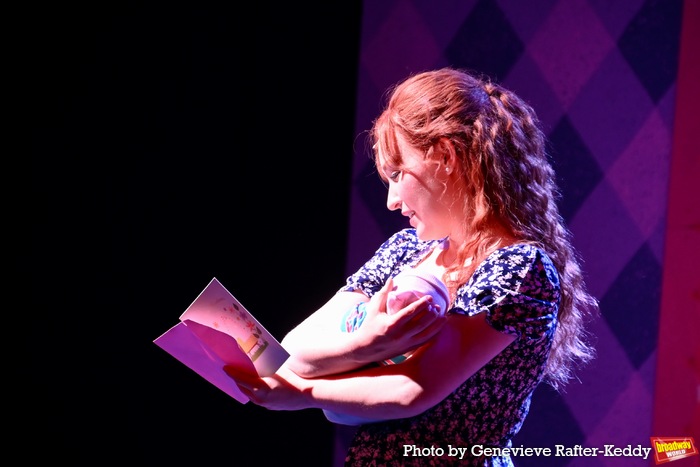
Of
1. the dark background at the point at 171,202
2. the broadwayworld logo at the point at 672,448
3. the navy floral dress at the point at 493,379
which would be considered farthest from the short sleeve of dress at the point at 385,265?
the broadwayworld logo at the point at 672,448

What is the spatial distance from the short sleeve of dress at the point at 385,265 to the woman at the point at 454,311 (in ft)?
0.15

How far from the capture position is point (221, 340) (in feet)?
4.68

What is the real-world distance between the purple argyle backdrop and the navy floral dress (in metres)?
1.07

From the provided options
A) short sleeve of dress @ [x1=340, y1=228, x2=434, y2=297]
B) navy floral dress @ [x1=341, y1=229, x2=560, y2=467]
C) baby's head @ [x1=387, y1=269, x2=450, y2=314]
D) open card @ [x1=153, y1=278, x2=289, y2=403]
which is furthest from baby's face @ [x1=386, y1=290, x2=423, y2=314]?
short sleeve of dress @ [x1=340, y1=228, x2=434, y2=297]

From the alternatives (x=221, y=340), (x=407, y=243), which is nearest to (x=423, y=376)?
(x=221, y=340)

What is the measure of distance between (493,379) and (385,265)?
1.45 feet

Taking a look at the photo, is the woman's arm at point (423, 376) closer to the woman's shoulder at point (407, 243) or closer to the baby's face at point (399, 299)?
the baby's face at point (399, 299)

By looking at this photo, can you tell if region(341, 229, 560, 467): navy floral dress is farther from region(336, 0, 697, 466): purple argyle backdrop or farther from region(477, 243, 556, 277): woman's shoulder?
region(336, 0, 697, 466): purple argyle backdrop

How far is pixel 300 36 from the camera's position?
247cm

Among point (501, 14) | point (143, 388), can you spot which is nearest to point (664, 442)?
point (501, 14)

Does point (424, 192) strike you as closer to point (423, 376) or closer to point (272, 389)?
point (423, 376)

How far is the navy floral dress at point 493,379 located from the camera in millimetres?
1380

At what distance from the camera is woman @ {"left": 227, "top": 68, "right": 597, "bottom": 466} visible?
1.35 m

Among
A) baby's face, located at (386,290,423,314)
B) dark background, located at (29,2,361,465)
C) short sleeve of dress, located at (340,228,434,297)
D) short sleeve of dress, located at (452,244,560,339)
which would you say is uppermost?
short sleeve of dress, located at (452,244,560,339)
